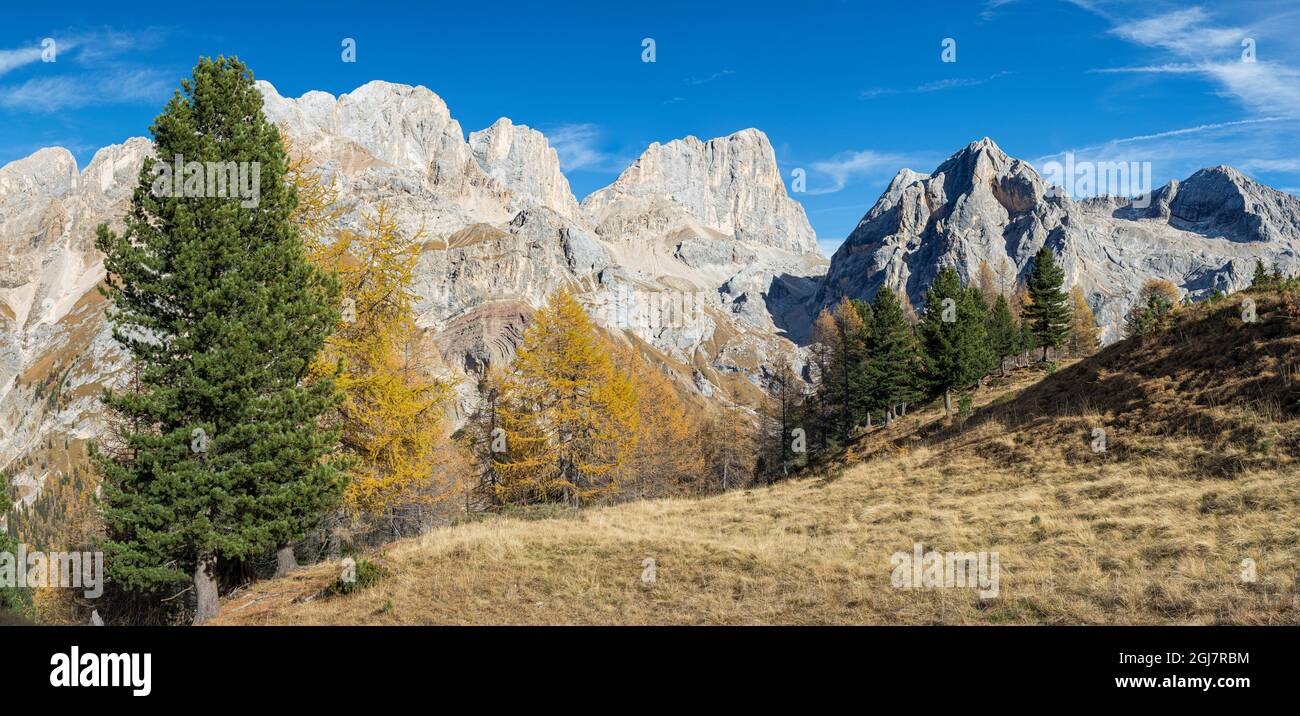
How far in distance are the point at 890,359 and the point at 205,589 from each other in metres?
51.7

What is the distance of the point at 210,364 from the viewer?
14.0 meters

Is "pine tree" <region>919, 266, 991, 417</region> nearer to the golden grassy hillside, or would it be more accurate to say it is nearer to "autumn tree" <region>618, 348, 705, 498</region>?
the golden grassy hillside

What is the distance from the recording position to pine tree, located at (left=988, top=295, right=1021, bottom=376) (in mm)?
60656

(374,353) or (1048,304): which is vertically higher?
(1048,304)

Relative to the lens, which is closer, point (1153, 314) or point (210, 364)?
point (210, 364)

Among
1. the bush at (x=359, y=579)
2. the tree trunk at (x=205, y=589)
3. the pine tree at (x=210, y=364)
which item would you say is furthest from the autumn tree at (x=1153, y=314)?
the tree trunk at (x=205, y=589)

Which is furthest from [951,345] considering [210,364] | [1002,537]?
[210,364]

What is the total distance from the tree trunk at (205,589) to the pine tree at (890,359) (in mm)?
50127

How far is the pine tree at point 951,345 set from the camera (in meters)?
45.7

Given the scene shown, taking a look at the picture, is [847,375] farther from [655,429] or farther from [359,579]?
[359,579]

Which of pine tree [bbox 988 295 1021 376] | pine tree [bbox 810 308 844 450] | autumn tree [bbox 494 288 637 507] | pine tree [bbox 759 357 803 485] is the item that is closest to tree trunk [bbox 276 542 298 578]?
autumn tree [bbox 494 288 637 507]

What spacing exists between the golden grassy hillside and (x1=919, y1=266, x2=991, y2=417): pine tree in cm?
1682
